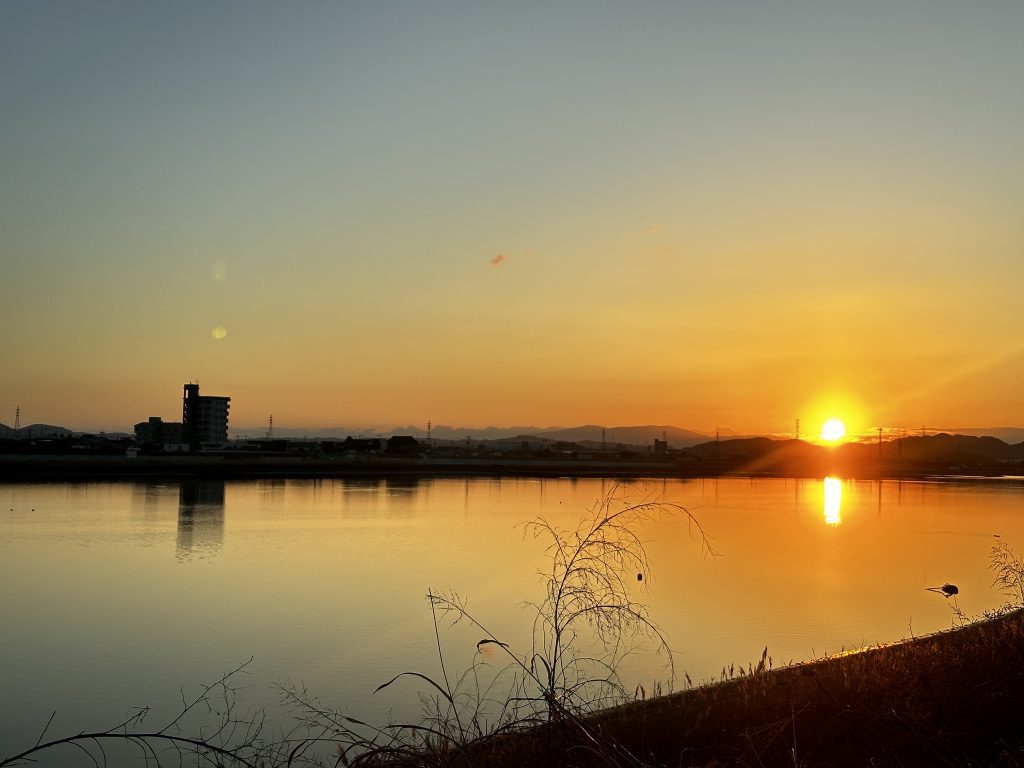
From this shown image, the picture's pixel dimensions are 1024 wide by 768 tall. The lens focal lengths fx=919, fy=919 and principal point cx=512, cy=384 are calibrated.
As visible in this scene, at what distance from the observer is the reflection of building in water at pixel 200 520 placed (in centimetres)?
3153

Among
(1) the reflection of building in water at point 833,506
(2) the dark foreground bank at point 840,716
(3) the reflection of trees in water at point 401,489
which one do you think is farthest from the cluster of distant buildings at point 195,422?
(2) the dark foreground bank at point 840,716

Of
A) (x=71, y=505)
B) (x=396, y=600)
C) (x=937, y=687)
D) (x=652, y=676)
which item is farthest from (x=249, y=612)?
(x=71, y=505)

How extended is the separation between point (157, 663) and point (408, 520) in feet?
90.0

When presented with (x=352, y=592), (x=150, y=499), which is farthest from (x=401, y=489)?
(x=352, y=592)

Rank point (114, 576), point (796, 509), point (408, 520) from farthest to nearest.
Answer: point (796, 509) < point (408, 520) < point (114, 576)

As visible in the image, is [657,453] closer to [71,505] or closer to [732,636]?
[71,505]

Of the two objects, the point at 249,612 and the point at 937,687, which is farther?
the point at 249,612

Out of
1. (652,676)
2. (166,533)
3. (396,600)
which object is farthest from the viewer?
(166,533)

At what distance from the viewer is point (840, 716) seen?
27.9 feet

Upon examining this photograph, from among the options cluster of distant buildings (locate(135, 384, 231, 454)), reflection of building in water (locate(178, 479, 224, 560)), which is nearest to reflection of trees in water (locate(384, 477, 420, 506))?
reflection of building in water (locate(178, 479, 224, 560))

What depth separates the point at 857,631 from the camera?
19.4 m

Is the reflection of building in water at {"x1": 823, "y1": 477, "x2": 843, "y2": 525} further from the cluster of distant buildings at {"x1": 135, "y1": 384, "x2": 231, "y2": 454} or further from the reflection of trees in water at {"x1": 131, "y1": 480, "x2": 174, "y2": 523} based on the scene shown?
the cluster of distant buildings at {"x1": 135, "y1": 384, "x2": 231, "y2": 454}

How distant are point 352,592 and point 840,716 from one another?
16585mm

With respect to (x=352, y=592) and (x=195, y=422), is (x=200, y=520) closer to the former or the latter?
(x=352, y=592)
